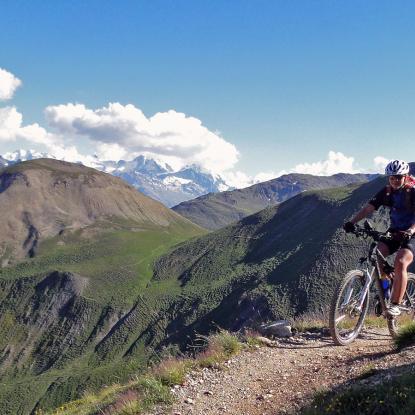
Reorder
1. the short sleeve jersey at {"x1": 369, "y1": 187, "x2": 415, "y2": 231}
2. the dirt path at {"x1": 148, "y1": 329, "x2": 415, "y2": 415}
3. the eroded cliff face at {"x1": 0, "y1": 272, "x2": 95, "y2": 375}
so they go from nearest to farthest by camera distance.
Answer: the dirt path at {"x1": 148, "y1": 329, "x2": 415, "y2": 415} < the short sleeve jersey at {"x1": 369, "y1": 187, "x2": 415, "y2": 231} < the eroded cliff face at {"x1": 0, "y1": 272, "x2": 95, "y2": 375}

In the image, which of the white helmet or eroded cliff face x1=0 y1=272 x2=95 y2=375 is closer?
the white helmet

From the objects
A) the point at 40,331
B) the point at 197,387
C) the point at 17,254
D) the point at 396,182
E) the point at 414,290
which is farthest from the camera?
the point at 17,254

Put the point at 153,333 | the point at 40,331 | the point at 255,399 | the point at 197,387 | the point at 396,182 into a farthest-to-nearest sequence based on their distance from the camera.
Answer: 1. the point at 40,331
2. the point at 153,333
3. the point at 396,182
4. the point at 197,387
5. the point at 255,399

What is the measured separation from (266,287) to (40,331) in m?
71.4

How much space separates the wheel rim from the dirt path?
0.53 meters

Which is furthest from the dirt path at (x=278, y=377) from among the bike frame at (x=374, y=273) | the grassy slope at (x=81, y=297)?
the grassy slope at (x=81, y=297)

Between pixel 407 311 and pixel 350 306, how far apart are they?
1.56 meters

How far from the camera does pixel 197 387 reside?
9.09 m

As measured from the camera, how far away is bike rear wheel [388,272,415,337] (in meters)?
10.2

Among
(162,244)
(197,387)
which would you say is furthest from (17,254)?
(197,387)

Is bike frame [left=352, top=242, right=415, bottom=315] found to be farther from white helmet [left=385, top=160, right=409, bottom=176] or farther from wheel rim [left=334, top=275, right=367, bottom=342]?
white helmet [left=385, top=160, right=409, bottom=176]

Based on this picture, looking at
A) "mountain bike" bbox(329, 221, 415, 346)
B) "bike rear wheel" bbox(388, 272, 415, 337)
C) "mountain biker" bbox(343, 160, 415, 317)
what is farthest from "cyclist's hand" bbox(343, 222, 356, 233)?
"bike rear wheel" bbox(388, 272, 415, 337)

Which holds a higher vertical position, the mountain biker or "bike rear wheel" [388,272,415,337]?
the mountain biker

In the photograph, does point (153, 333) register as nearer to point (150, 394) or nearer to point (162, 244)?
point (162, 244)
